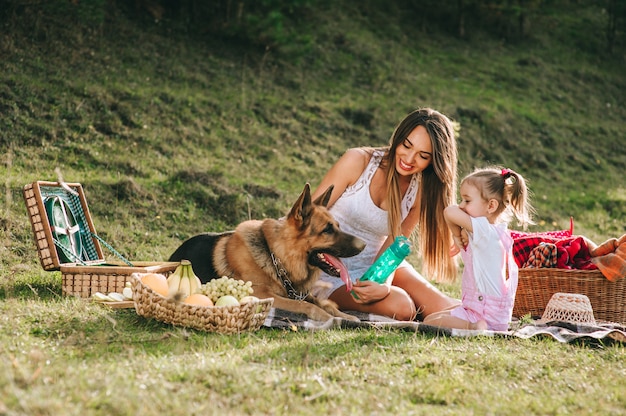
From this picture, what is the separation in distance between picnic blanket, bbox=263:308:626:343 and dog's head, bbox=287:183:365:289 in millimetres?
446

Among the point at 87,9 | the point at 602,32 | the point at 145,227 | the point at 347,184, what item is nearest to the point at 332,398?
the point at 347,184

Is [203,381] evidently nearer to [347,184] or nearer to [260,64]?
[347,184]

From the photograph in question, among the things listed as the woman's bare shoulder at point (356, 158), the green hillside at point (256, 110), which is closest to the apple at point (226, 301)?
the woman's bare shoulder at point (356, 158)

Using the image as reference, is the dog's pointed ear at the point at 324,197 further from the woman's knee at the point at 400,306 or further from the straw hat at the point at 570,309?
the straw hat at the point at 570,309

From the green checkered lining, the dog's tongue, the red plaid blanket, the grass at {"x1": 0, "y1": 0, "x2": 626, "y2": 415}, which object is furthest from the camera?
the green checkered lining

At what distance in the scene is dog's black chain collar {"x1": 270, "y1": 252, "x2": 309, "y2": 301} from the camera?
4.97m

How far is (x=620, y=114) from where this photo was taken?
18.3 m

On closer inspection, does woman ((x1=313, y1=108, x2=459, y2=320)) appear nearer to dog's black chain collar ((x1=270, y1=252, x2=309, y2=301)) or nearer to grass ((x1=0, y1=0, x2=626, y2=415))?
dog's black chain collar ((x1=270, y1=252, x2=309, y2=301))

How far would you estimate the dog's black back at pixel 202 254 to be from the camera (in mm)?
5090

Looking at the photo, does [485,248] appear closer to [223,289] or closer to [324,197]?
[324,197]

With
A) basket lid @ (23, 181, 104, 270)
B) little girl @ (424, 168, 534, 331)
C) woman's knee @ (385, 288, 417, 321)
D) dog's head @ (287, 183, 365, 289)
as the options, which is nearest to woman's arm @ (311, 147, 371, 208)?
dog's head @ (287, 183, 365, 289)

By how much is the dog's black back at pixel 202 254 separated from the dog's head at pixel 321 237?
724 mm

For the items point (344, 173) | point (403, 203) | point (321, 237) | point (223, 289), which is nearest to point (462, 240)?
point (403, 203)

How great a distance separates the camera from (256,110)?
12812 millimetres
